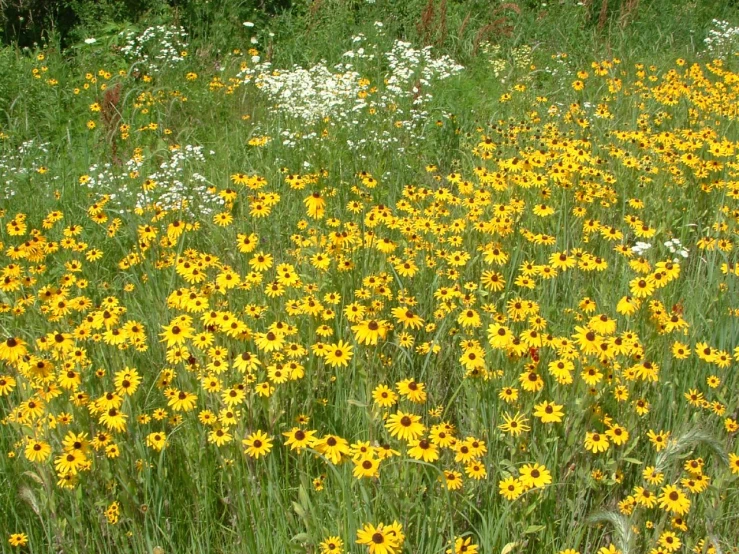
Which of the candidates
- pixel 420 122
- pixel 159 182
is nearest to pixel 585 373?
pixel 159 182

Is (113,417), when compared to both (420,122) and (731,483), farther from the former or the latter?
(420,122)

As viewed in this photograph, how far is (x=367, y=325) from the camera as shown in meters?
2.35

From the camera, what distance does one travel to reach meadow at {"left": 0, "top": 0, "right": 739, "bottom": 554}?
2080 mm

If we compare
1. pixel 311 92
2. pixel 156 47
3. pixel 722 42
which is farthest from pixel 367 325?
pixel 722 42

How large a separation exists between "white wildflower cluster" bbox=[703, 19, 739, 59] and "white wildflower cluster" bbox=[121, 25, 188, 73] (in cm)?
550

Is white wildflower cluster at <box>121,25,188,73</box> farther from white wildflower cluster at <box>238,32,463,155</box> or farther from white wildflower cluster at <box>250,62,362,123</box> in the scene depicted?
white wildflower cluster at <box>250,62,362,123</box>

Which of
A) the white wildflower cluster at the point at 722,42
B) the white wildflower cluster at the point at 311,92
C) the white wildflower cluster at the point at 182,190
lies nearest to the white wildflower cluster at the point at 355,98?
the white wildflower cluster at the point at 311,92

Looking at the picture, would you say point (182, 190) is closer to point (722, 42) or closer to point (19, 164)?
point (19, 164)

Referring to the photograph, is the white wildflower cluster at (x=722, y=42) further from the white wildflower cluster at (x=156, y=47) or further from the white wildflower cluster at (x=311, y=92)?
the white wildflower cluster at (x=156, y=47)

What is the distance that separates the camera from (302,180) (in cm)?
370

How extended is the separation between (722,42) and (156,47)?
5.91 metres

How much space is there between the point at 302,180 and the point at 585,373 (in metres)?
1.94

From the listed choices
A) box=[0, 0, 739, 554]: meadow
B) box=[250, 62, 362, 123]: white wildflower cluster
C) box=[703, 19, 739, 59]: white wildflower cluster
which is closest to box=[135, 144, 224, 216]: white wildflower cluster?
box=[0, 0, 739, 554]: meadow

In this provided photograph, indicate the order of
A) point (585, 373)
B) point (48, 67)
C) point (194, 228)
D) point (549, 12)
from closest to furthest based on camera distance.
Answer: point (585, 373) → point (194, 228) → point (48, 67) → point (549, 12)
